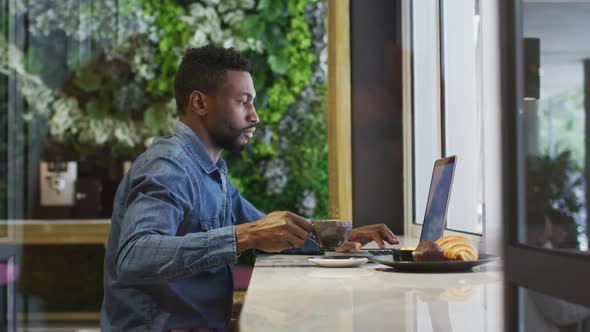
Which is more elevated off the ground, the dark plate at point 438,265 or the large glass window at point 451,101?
the large glass window at point 451,101

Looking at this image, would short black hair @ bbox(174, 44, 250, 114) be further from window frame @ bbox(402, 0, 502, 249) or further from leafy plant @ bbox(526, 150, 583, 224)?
leafy plant @ bbox(526, 150, 583, 224)

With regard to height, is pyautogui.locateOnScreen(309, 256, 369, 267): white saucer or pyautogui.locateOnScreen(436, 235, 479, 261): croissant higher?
pyautogui.locateOnScreen(436, 235, 479, 261): croissant

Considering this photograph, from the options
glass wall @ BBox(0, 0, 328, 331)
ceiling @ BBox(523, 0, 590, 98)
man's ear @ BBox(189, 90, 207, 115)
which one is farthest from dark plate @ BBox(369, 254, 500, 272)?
glass wall @ BBox(0, 0, 328, 331)

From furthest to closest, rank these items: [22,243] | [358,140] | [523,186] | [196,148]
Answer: [22,243], [358,140], [196,148], [523,186]

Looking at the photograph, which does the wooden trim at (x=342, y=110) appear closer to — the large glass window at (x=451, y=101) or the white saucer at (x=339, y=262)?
the large glass window at (x=451, y=101)

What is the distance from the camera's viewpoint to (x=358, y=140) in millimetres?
3494

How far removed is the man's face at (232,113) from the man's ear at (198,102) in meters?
0.02

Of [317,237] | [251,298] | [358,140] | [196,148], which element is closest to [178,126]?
[196,148]

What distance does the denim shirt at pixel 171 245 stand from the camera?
153cm

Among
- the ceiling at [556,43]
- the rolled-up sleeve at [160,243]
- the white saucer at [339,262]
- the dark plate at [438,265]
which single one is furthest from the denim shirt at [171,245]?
the ceiling at [556,43]

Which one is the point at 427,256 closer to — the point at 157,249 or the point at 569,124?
the point at 157,249

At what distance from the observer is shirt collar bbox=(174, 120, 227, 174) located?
1.98 metres

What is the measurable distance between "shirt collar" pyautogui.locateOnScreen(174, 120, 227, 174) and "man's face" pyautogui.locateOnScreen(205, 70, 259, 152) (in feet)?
0.32

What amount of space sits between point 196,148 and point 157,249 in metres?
0.55
